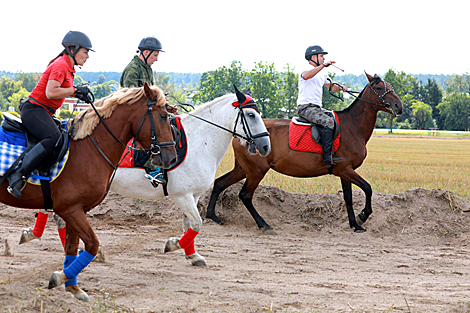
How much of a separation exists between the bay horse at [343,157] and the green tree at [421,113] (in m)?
78.5

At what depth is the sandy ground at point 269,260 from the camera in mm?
4898

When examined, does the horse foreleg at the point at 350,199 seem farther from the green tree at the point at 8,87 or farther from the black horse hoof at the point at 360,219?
the green tree at the point at 8,87

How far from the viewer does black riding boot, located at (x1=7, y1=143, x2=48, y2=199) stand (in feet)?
14.4

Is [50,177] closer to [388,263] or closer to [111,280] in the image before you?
[111,280]

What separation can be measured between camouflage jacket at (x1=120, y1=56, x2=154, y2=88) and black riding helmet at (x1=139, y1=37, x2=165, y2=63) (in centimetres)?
15

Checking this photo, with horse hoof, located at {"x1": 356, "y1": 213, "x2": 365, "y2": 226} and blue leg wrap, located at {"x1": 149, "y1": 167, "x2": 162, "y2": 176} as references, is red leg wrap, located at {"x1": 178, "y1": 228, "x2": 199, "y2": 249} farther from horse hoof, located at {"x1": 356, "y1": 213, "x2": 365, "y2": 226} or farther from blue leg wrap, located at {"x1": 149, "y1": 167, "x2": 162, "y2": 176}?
horse hoof, located at {"x1": 356, "y1": 213, "x2": 365, "y2": 226}

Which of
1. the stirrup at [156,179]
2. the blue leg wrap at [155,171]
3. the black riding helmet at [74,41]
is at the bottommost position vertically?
the stirrup at [156,179]

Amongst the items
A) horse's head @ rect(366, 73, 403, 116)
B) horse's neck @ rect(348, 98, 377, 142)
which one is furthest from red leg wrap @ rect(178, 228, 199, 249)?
horse's head @ rect(366, 73, 403, 116)

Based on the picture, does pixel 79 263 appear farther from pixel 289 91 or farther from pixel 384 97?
pixel 289 91

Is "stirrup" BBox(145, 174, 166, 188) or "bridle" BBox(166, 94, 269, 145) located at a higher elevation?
"bridle" BBox(166, 94, 269, 145)

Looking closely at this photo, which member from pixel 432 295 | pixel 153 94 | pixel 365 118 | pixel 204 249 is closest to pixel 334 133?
pixel 365 118

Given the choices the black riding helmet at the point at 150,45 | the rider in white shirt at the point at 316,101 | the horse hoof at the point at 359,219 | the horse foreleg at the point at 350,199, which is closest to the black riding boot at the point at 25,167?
the black riding helmet at the point at 150,45

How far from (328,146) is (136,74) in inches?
168

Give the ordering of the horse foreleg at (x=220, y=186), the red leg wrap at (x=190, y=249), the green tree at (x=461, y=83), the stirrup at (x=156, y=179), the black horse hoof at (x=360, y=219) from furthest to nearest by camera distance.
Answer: the green tree at (x=461, y=83)
the horse foreleg at (x=220, y=186)
the black horse hoof at (x=360, y=219)
the red leg wrap at (x=190, y=249)
the stirrup at (x=156, y=179)
